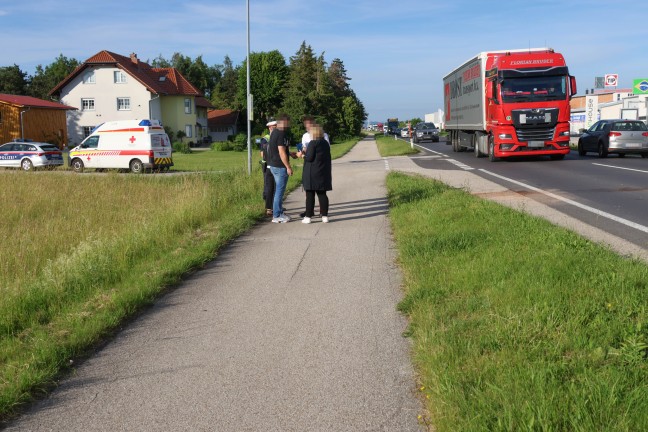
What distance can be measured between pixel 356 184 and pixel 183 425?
48.7ft

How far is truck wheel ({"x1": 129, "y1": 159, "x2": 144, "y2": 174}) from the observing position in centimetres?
2981

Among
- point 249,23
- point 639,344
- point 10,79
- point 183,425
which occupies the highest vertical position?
point 10,79

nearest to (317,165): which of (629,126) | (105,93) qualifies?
(629,126)

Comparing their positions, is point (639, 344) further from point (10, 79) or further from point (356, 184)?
A: point (10, 79)

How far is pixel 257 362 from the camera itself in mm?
4465

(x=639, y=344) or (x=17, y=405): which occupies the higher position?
(x=639, y=344)

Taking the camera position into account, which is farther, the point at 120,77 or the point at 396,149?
the point at 120,77

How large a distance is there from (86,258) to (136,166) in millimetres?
22815

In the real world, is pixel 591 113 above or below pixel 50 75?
below

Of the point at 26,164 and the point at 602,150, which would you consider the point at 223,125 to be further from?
the point at 602,150

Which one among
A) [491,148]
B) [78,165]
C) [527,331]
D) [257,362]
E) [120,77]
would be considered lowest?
[257,362]

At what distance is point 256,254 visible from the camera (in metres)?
8.53

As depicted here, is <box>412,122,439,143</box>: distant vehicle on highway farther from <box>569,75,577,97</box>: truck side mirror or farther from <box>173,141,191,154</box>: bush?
<box>569,75,577,97</box>: truck side mirror

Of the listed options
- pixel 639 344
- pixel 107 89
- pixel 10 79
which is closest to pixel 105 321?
pixel 639 344
